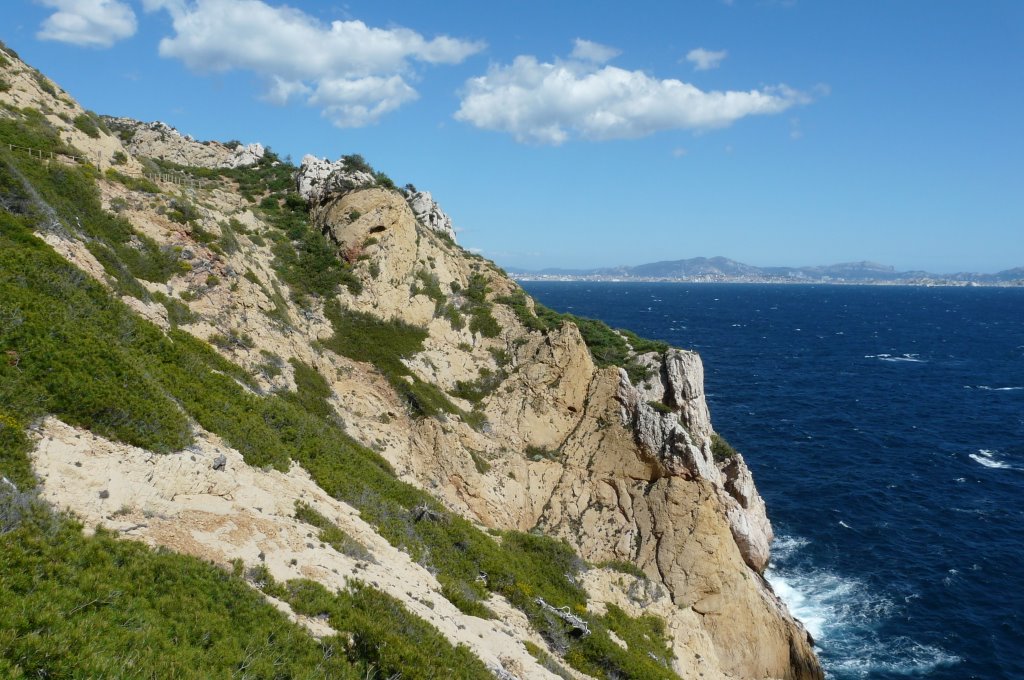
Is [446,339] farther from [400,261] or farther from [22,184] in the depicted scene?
[22,184]

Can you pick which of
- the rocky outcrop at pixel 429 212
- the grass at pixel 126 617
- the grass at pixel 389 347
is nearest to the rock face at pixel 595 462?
the grass at pixel 389 347

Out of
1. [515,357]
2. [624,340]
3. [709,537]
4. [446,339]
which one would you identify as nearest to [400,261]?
[446,339]

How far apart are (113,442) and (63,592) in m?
6.07

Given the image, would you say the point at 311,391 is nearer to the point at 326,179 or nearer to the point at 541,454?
the point at 541,454

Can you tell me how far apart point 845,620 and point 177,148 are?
71252 millimetres

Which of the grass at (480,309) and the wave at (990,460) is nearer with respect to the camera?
the grass at (480,309)

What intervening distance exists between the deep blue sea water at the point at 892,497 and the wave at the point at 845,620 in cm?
9

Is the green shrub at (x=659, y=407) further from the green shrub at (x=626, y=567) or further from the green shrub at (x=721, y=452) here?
the green shrub at (x=626, y=567)

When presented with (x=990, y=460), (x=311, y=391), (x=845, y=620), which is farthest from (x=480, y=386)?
(x=990, y=460)

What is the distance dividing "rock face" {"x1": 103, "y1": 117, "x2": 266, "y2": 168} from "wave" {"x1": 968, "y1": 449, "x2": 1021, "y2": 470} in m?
78.7

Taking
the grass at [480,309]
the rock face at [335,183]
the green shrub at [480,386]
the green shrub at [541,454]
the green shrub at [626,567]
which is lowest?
the green shrub at [626,567]

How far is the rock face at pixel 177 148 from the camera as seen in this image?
2280 inches

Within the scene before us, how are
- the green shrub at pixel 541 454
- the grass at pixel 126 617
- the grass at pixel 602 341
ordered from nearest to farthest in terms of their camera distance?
the grass at pixel 126 617, the green shrub at pixel 541 454, the grass at pixel 602 341

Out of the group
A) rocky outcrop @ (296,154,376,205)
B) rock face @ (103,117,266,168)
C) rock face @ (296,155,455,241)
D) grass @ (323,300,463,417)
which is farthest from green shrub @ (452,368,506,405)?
rock face @ (103,117,266,168)
